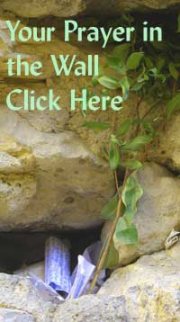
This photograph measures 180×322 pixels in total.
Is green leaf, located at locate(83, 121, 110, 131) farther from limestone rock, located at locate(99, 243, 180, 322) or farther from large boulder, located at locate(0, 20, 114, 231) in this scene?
limestone rock, located at locate(99, 243, 180, 322)

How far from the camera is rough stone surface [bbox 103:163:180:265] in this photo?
41.7 inches

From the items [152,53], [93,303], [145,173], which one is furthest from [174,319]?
[152,53]

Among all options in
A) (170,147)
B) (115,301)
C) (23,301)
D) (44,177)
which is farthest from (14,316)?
(170,147)

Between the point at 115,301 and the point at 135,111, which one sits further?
the point at 135,111

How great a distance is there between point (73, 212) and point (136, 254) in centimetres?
16

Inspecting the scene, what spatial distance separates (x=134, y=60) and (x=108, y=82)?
5 centimetres

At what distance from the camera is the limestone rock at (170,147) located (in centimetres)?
109

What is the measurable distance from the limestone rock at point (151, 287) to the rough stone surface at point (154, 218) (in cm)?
2

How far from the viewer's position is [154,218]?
3.50ft

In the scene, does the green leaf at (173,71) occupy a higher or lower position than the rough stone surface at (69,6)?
lower

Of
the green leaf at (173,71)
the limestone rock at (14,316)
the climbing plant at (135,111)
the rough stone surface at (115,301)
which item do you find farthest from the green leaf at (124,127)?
the limestone rock at (14,316)

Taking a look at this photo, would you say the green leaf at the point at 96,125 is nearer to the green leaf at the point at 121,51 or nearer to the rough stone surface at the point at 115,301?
the green leaf at the point at 121,51

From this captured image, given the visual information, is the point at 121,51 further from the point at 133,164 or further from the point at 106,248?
the point at 106,248

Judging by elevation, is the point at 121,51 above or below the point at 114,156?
above
